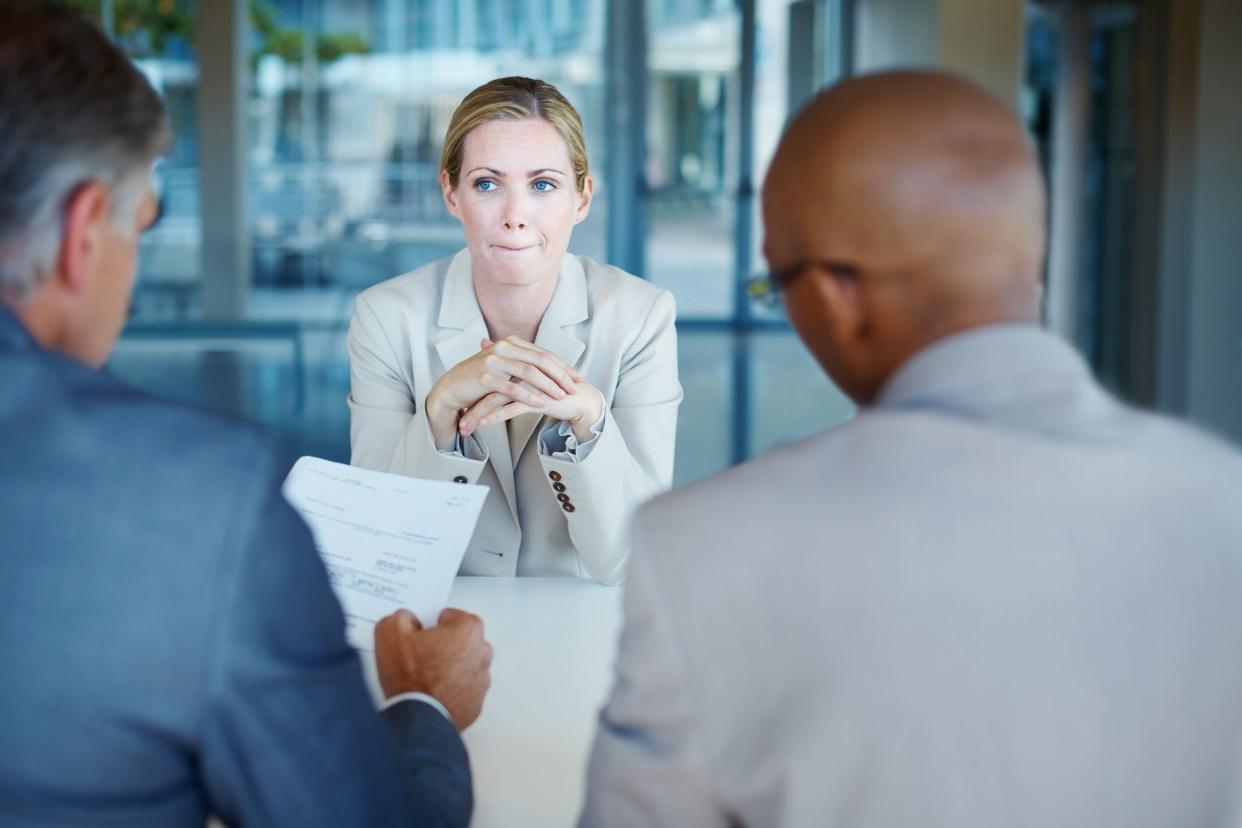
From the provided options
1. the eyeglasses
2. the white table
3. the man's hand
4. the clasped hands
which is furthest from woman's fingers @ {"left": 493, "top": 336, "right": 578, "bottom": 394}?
the eyeglasses

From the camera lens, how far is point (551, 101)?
2.38 m

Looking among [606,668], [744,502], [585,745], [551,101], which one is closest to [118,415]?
[744,502]

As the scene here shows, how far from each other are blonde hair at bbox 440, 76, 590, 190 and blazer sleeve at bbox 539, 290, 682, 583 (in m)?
0.35

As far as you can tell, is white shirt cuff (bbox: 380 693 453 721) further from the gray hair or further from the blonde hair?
the blonde hair

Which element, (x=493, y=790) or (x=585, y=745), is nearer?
(x=493, y=790)

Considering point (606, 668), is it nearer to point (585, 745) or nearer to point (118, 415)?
point (585, 745)

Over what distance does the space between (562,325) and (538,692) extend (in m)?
0.93

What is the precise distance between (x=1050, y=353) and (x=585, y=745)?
2.50 ft

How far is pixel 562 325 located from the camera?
7.97ft

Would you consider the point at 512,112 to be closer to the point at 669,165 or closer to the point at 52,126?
the point at 52,126

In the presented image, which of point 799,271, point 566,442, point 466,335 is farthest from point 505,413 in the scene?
point 799,271

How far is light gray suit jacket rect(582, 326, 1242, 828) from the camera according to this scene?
35.4 inches

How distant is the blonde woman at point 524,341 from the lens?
2.21 meters

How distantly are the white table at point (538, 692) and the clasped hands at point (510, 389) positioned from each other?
0.28 meters
